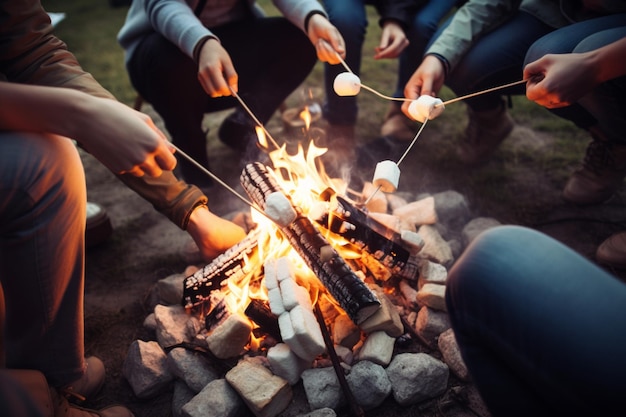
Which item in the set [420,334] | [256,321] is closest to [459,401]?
[420,334]

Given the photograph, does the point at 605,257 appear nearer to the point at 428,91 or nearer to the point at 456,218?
the point at 456,218

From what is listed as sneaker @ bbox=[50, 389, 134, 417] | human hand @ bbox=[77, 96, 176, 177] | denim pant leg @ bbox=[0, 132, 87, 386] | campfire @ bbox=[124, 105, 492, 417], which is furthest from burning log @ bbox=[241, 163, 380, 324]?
sneaker @ bbox=[50, 389, 134, 417]

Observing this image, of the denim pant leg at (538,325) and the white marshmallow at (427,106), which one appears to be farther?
the white marshmallow at (427,106)

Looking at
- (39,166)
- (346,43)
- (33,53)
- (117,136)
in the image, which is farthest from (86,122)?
(346,43)

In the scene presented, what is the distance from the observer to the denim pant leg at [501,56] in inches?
87.4

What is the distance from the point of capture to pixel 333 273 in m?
1.61

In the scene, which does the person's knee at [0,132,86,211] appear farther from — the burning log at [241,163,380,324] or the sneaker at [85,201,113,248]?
the sneaker at [85,201,113,248]

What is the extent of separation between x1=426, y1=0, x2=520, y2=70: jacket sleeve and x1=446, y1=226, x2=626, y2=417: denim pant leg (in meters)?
1.59

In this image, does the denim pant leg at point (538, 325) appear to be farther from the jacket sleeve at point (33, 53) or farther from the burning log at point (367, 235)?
the jacket sleeve at point (33, 53)

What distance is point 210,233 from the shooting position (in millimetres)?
1903

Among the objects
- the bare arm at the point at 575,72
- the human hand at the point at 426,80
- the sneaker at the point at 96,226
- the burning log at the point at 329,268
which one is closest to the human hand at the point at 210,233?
the burning log at the point at 329,268

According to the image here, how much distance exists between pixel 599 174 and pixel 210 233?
7.06 ft

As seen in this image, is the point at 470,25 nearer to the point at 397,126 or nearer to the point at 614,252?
the point at 397,126

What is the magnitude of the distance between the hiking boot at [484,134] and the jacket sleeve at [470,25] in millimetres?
544
